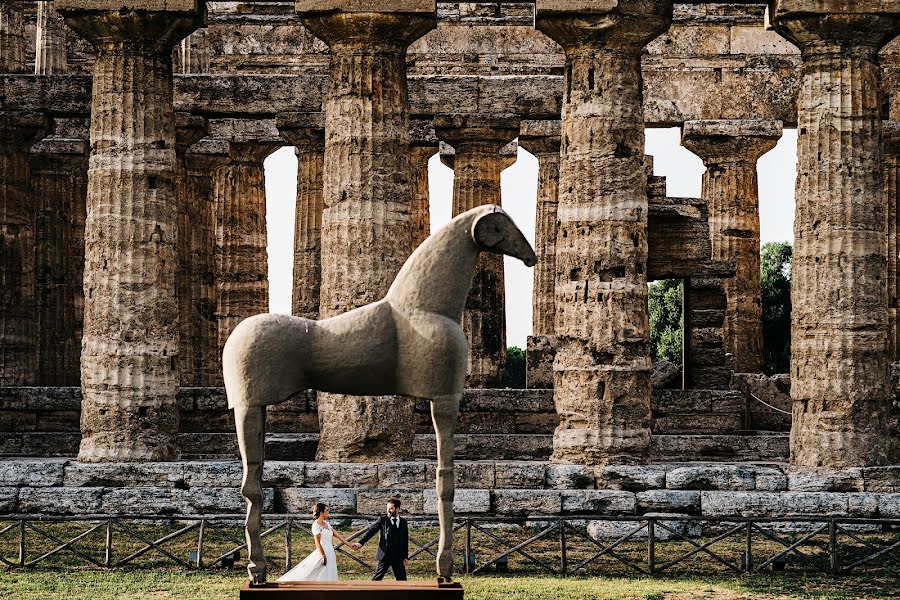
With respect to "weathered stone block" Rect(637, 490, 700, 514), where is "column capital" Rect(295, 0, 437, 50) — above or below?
above

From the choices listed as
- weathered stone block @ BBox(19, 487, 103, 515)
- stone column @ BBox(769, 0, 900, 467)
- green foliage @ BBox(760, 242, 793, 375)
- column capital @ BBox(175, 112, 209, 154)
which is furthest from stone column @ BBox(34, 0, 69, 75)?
green foliage @ BBox(760, 242, 793, 375)

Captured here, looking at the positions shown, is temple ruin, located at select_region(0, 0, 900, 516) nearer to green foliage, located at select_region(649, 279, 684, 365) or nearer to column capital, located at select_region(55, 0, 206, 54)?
column capital, located at select_region(55, 0, 206, 54)

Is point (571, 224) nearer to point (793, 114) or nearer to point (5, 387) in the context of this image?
point (793, 114)

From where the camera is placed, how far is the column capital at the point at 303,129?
3000 cm

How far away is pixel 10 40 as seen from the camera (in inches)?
1242

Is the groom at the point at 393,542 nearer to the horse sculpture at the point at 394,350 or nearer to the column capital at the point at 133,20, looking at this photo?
the horse sculpture at the point at 394,350

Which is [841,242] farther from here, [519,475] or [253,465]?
[253,465]

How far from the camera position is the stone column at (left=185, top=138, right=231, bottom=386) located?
32812 mm

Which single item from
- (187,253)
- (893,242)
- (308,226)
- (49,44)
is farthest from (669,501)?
(49,44)

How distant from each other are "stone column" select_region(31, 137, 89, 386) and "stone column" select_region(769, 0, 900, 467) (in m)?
16.7

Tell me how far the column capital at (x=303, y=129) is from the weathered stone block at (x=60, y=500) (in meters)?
10.4

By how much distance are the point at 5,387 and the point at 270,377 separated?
16612 mm

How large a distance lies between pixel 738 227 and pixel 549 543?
14.2 meters

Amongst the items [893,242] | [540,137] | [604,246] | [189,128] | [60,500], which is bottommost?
[60,500]
